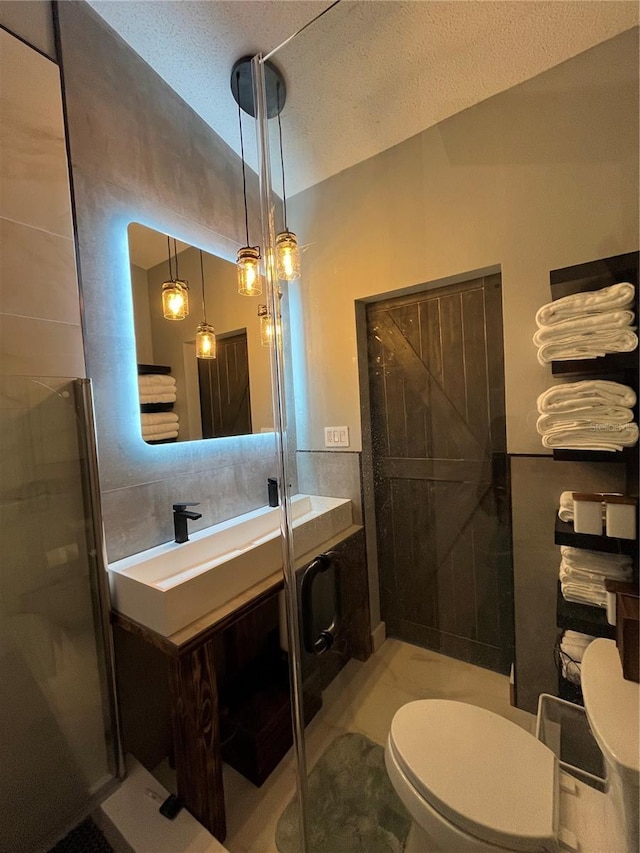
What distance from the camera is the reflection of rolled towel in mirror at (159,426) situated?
133 cm

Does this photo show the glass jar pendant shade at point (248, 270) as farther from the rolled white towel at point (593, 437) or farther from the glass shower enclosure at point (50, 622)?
the rolled white towel at point (593, 437)

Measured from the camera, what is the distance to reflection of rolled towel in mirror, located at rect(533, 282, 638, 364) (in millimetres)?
1045

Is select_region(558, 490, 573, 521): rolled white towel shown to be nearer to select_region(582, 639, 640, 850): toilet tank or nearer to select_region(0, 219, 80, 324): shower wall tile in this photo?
select_region(582, 639, 640, 850): toilet tank

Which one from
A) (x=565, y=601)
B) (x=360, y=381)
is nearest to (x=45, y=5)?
(x=360, y=381)

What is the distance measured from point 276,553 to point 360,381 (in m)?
0.89

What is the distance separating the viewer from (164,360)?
143 centimetres

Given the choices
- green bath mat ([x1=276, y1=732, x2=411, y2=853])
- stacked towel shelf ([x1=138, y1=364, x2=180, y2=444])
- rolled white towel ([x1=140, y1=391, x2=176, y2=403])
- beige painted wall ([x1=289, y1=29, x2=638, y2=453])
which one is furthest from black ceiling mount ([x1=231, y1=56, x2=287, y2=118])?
green bath mat ([x1=276, y1=732, x2=411, y2=853])

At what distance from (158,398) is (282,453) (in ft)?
1.84

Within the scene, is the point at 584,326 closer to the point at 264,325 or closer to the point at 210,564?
the point at 264,325

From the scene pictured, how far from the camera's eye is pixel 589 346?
110 cm

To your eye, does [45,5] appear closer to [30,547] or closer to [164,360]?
[164,360]

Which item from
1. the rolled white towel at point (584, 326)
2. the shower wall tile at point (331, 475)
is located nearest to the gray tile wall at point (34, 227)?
the shower wall tile at point (331, 475)

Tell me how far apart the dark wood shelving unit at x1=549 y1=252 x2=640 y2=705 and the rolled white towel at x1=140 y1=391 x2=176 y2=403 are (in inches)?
58.0

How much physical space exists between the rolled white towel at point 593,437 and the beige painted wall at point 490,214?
17cm
